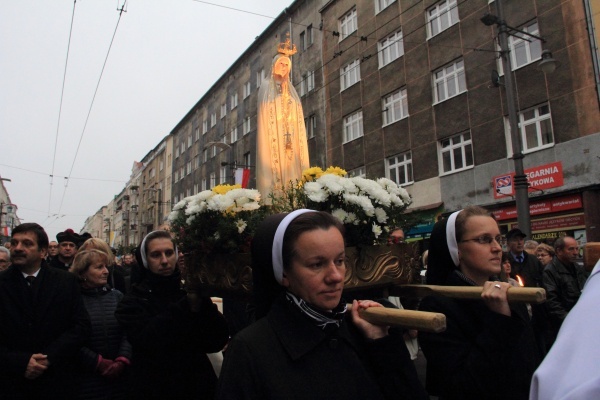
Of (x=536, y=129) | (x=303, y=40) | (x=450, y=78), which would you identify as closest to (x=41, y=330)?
(x=536, y=129)

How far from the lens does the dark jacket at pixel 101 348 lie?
3.15 metres

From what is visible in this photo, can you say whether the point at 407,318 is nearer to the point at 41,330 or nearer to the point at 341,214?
→ the point at 341,214

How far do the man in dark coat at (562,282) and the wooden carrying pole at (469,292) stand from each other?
12.1 ft

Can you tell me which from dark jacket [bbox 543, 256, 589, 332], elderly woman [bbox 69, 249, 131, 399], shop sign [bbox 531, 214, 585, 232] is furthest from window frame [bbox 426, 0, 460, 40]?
elderly woman [bbox 69, 249, 131, 399]

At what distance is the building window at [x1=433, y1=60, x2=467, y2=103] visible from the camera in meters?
15.9

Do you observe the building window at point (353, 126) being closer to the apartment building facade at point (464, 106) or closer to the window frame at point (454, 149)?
the apartment building facade at point (464, 106)

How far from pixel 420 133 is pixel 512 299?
16.4 meters

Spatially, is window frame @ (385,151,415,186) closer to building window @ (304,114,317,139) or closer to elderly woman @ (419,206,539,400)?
building window @ (304,114,317,139)

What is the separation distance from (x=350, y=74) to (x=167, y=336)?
790 inches

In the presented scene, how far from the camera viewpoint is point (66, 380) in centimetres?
304

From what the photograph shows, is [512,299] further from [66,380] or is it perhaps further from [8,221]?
[8,221]

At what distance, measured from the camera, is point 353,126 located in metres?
20.8

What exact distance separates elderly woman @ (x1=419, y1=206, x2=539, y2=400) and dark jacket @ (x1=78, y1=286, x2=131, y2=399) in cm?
233

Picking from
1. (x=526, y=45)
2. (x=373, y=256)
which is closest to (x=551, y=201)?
(x=526, y=45)
